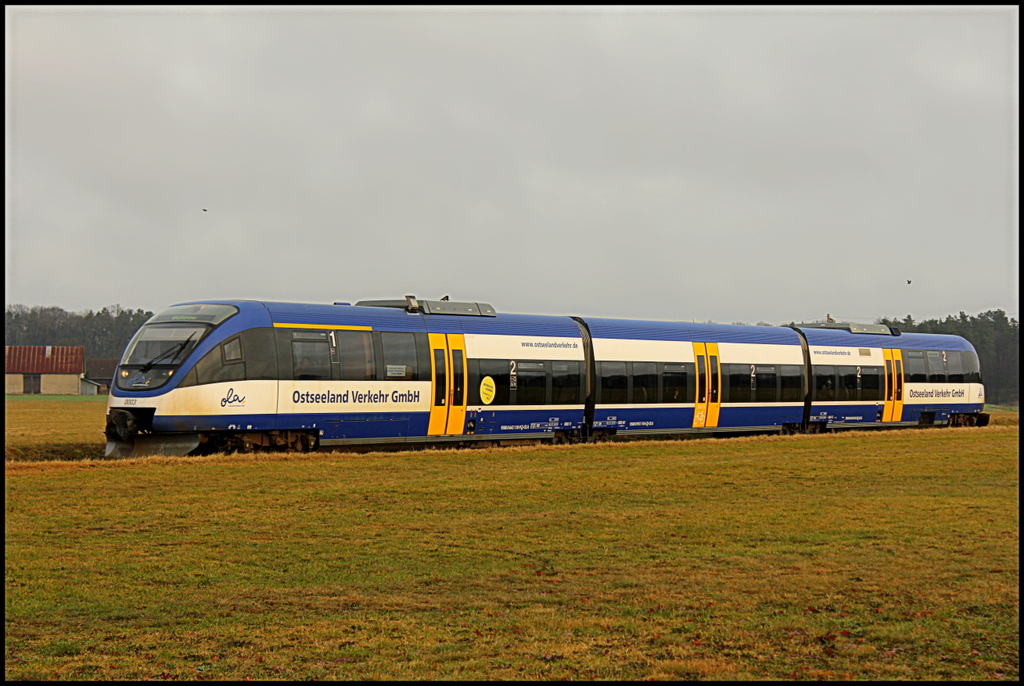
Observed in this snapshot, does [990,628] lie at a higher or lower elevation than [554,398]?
lower

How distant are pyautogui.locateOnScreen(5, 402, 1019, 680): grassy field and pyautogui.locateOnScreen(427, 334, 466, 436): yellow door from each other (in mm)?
4647

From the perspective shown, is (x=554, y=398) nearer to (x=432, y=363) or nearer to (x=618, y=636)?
(x=432, y=363)

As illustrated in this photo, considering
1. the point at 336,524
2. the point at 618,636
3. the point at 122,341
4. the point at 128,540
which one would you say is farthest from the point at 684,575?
the point at 122,341

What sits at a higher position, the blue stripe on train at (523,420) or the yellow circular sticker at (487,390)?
the yellow circular sticker at (487,390)

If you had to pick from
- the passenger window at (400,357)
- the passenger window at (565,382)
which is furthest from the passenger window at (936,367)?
the passenger window at (400,357)

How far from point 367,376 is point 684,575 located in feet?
52.3

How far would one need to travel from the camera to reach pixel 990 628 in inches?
386

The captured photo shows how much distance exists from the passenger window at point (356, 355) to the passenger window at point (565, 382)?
6.51 meters

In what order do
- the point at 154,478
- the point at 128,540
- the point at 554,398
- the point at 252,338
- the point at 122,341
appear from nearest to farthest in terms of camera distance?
the point at 128,540 < the point at 154,478 < the point at 252,338 < the point at 554,398 < the point at 122,341

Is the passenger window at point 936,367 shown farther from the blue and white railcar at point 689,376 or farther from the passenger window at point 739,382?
the passenger window at point 739,382

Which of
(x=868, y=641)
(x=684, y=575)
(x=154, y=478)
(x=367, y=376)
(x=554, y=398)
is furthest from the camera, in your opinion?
(x=554, y=398)

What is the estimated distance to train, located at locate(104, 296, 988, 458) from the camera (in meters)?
24.6

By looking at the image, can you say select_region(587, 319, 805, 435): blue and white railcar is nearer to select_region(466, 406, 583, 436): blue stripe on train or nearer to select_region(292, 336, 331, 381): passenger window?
select_region(466, 406, 583, 436): blue stripe on train

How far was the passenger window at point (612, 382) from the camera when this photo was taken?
32500mm
